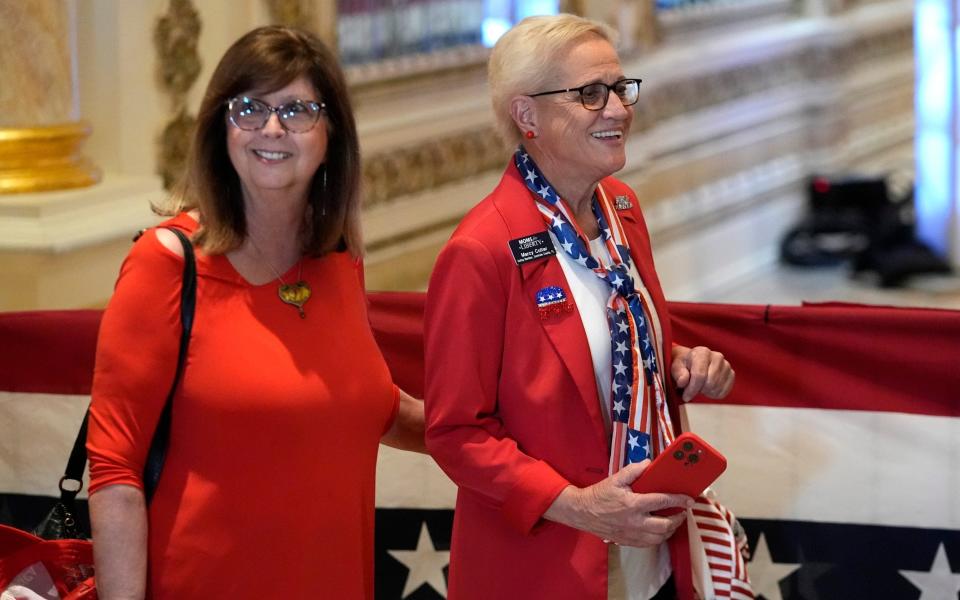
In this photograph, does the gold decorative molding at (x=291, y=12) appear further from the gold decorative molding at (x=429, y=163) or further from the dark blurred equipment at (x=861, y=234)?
the dark blurred equipment at (x=861, y=234)

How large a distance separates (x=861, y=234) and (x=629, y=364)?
380 inches

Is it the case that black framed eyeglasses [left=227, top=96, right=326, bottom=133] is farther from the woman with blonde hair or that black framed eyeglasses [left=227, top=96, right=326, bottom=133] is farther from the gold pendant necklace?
the woman with blonde hair

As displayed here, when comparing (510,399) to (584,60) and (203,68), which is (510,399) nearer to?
(584,60)

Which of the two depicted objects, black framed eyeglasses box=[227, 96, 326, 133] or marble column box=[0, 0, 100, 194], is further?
marble column box=[0, 0, 100, 194]

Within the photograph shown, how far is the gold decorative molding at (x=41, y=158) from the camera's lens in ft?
18.5

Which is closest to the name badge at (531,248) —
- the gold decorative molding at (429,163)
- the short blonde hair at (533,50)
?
the short blonde hair at (533,50)

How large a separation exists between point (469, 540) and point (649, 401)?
18.0 inches

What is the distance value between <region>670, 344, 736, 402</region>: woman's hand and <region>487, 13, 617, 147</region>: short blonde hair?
593 mm

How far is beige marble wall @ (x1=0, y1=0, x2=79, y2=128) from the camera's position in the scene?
554 cm

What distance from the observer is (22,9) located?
18.2 feet

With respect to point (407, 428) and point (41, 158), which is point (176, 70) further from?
point (407, 428)

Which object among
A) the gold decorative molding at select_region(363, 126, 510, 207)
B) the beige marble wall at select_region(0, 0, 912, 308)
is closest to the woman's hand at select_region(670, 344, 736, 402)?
the beige marble wall at select_region(0, 0, 912, 308)

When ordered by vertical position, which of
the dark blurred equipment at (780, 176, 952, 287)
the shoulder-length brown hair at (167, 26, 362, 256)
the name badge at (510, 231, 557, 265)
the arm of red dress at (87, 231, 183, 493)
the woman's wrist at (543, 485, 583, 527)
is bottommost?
the dark blurred equipment at (780, 176, 952, 287)

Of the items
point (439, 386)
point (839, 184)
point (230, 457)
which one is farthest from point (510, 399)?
point (839, 184)
